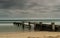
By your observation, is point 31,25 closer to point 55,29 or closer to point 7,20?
point 55,29

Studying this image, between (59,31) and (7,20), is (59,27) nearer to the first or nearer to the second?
(59,31)

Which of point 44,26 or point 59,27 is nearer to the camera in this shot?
point 59,27

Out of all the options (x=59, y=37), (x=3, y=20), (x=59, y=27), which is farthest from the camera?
(x=3, y=20)

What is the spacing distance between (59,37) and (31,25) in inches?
506

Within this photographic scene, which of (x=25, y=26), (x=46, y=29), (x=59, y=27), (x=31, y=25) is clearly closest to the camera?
(x=59, y=27)

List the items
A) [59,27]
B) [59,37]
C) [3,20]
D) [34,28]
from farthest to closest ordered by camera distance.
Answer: [3,20] < [34,28] < [59,27] < [59,37]

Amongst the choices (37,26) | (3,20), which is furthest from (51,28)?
(3,20)

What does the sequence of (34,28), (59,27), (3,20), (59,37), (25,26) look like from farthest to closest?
Result: (3,20) → (25,26) → (34,28) → (59,27) → (59,37)

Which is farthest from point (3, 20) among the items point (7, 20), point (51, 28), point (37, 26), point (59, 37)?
point (59, 37)

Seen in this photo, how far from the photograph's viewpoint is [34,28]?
83.5 feet

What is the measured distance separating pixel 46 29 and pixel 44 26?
23.8 inches

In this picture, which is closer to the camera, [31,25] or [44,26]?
[44,26]

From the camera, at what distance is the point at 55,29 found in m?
21.1

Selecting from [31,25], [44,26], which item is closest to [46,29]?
[44,26]
